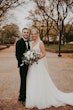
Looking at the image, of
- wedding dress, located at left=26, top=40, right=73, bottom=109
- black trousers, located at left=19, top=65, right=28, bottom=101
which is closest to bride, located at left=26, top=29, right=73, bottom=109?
wedding dress, located at left=26, top=40, right=73, bottom=109

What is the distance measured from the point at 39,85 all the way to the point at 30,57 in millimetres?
819

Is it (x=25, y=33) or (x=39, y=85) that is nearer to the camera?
(x=25, y=33)

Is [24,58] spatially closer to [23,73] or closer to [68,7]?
[23,73]

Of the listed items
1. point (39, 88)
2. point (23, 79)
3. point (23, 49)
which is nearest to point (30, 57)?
point (23, 49)

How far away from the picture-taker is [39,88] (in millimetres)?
7641

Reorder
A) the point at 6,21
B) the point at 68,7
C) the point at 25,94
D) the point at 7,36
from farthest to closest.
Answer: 1. the point at 7,36
2. the point at 6,21
3. the point at 68,7
4. the point at 25,94

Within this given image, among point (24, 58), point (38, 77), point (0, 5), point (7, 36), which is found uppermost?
point (0, 5)

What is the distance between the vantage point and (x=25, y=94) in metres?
8.00

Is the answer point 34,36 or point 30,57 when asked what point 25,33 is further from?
point 30,57

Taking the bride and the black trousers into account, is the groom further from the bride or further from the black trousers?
the bride

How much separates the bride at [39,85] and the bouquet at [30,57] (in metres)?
0.16

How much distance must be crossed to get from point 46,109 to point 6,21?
4026cm

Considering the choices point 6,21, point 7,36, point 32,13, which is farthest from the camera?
point 7,36

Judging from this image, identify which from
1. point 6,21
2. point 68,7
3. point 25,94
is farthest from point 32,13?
point 25,94
